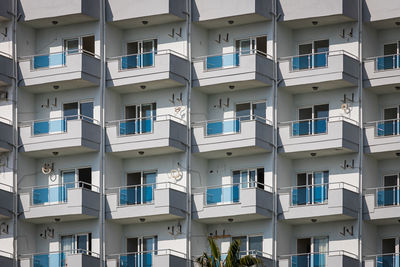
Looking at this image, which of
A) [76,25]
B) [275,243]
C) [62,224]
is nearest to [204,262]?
[275,243]

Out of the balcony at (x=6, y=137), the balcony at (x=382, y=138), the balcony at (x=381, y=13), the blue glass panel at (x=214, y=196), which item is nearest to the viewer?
the balcony at (x=382, y=138)

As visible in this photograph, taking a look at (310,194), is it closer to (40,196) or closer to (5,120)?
(40,196)

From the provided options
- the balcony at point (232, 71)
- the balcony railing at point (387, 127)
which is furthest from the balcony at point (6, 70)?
the balcony railing at point (387, 127)

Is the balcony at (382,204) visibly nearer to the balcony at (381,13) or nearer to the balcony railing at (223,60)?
the balcony at (381,13)

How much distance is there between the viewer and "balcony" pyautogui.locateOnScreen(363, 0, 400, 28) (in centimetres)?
8144

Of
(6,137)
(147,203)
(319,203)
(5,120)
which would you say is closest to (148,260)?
(147,203)

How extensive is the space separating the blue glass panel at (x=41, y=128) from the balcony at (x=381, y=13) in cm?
1686

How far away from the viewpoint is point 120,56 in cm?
8494

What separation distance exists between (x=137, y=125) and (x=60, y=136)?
3913mm

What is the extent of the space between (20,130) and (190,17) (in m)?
10.4

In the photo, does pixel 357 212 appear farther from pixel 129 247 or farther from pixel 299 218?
pixel 129 247

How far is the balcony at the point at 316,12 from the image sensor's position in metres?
81.8

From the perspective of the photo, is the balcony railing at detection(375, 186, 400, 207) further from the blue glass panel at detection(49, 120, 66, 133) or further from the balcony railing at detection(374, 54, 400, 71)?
the blue glass panel at detection(49, 120, 66, 133)

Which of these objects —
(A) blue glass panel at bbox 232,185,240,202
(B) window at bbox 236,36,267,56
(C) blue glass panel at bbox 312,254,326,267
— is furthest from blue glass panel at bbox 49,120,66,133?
(C) blue glass panel at bbox 312,254,326,267
